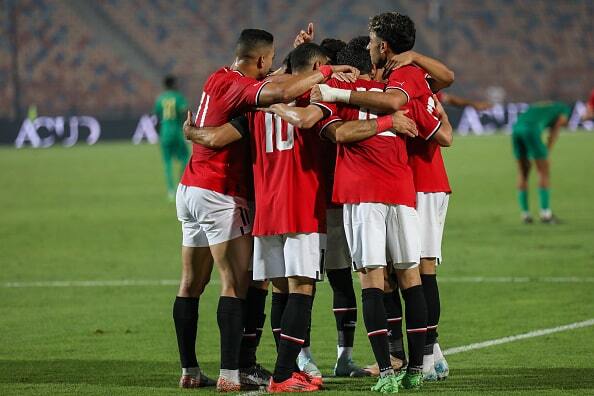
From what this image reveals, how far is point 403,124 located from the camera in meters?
7.00

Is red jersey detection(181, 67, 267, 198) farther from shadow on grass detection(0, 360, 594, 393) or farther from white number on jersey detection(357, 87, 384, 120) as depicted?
shadow on grass detection(0, 360, 594, 393)

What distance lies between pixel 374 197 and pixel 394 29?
99 centimetres

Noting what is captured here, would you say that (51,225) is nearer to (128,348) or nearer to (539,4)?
(128,348)

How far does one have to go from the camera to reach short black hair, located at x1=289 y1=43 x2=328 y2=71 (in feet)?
23.5

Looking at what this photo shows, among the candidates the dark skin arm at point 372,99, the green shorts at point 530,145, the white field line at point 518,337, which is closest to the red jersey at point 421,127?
the dark skin arm at point 372,99

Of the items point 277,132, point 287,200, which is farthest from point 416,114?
point 287,200

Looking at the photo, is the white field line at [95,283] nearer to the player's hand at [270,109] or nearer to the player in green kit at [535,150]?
the player's hand at [270,109]

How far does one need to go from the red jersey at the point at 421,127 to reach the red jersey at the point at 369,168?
0.24 metres

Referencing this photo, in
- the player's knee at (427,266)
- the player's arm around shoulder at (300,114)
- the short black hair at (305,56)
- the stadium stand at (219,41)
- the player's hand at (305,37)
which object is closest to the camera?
the player's arm around shoulder at (300,114)

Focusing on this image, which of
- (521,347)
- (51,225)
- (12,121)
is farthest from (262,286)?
(12,121)

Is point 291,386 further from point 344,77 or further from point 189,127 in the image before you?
point 344,77

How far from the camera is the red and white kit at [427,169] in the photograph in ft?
23.9

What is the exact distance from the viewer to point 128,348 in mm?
8875

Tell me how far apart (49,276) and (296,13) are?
43190 millimetres
